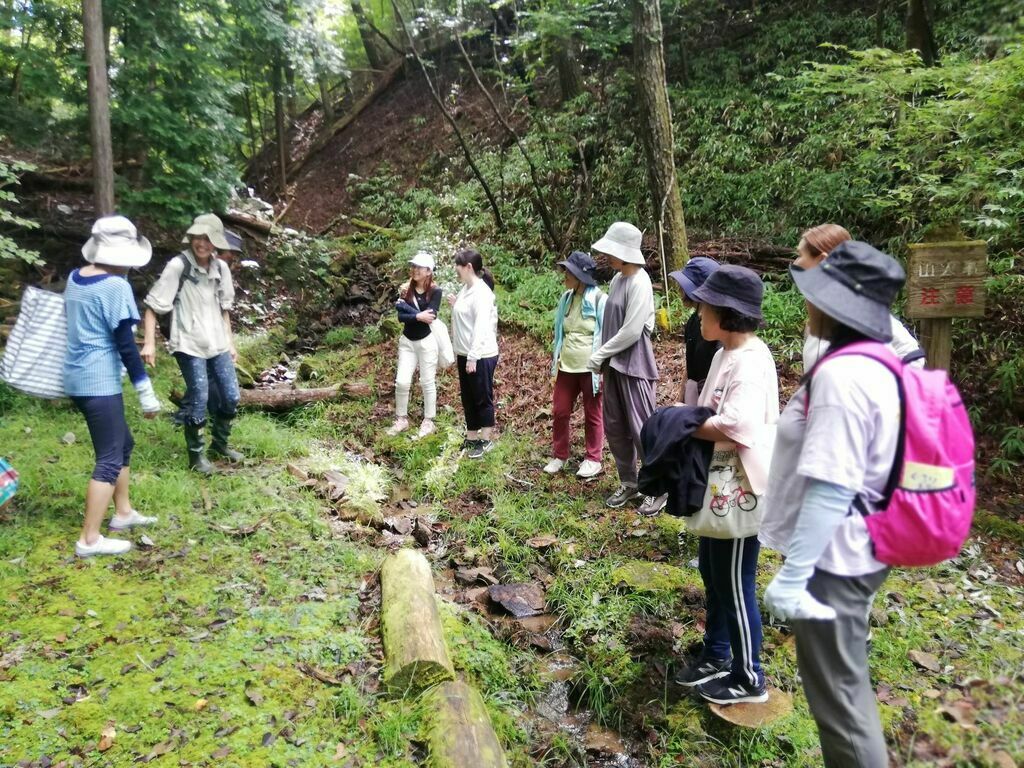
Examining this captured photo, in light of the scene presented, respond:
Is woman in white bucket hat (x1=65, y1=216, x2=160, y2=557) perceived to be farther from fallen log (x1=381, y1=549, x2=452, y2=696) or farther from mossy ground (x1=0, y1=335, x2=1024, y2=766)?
fallen log (x1=381, y1=549, x2=452, y2=696)

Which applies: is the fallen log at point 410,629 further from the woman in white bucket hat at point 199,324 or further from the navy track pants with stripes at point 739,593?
the woman in white bucket hat at point 199,324

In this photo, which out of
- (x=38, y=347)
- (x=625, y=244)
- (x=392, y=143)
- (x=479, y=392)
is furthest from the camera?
(x=392, y=143)

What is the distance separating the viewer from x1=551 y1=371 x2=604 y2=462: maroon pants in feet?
20.0

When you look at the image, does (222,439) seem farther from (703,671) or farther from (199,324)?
(703,671)

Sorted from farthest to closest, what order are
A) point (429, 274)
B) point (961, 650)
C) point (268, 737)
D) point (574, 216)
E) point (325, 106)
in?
point (325, 106), point (574, 216), point (429, 274), point (961, 650), point (268, 737)

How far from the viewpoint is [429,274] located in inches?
281

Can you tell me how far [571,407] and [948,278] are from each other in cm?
320

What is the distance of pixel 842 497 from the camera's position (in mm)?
2043

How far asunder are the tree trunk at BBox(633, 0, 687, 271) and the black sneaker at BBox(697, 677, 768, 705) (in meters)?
6.30

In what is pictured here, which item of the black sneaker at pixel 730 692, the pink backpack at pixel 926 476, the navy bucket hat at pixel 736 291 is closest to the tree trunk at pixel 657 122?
the navy bucket hat at pixel 736 291

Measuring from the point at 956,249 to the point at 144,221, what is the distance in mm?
11503

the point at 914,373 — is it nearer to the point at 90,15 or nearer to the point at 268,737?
the point at 268,737

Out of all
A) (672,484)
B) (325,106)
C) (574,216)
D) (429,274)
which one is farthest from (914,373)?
(325,106)

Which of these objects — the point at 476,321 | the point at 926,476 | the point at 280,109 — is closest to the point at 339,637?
the point at 926,476
